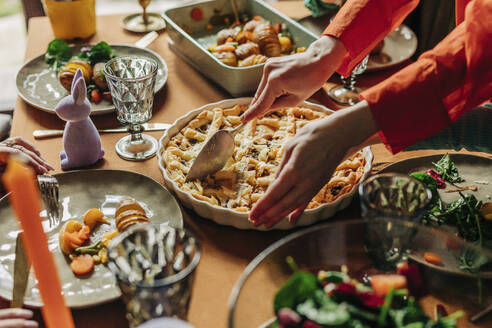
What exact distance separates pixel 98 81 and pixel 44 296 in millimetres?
1066

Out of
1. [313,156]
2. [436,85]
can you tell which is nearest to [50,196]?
[313,156]

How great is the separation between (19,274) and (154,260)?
345 mm

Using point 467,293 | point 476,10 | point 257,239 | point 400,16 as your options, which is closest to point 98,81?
point 257,239

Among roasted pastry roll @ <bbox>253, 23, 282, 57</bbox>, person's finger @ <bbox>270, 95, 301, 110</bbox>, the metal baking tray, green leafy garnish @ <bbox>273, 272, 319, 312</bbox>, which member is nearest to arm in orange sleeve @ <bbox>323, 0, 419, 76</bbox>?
person's finger @ <bbox>270, 95, 301, 110</bbox>

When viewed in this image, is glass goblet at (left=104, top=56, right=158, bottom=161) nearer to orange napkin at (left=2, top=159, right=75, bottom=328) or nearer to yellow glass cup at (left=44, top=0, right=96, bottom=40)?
yellow glass cup at (left=44, top=0, right=96, bottom=40)

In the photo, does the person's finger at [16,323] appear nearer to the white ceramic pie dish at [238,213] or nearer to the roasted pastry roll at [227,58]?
the white ceramic pie dish at [238,213]

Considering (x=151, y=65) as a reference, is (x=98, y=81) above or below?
below

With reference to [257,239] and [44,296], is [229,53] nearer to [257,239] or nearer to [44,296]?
[257,239]

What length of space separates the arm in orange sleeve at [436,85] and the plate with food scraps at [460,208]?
20cm

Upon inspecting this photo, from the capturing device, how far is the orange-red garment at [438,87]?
90cm

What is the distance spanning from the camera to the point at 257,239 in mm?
1032

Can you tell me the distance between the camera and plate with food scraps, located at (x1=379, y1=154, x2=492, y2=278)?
814 millimetres

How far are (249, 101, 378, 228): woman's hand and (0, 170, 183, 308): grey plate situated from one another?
239mm

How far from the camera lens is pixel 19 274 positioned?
0.89 metres
